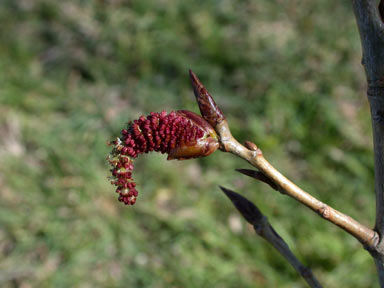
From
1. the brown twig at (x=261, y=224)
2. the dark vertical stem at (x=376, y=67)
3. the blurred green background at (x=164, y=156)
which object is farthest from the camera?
the blurred green background at (x=164, y=156)

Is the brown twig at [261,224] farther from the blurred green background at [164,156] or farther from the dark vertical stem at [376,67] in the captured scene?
the blurred green background at [164,156]

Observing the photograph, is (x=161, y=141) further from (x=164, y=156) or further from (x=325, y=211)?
(x=164, y=156)

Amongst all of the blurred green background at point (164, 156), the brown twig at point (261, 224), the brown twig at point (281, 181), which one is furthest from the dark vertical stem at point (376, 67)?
the blurred green background at point (164, 156)

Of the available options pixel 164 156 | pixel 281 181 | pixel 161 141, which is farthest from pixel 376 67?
pixel 164 156

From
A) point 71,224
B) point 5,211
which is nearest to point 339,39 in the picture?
point 71,224

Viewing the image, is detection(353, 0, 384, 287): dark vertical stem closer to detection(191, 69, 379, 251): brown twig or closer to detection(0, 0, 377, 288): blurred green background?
detection(191, 69, 379, 251): brown twig

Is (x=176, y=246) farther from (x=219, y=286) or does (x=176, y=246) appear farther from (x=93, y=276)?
(x=93, y=276)

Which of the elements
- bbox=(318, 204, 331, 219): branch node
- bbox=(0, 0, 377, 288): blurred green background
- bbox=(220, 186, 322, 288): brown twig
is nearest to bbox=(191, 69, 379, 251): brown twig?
bbox=(318, 204, 331, 219): branch node
